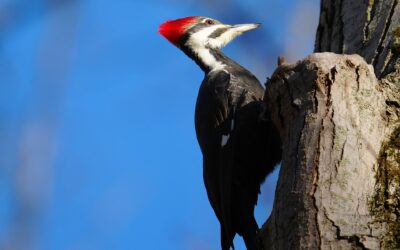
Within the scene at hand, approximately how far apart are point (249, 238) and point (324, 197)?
3.56ft

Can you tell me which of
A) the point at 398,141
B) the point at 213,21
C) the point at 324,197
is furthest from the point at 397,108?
the point at 213,21

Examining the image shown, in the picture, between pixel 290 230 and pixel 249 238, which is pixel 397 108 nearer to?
pixel 290 230

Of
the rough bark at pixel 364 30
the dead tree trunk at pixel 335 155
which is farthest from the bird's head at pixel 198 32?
the dead tree trunk at pixel 335 155

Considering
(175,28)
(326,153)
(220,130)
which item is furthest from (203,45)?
(326,153)

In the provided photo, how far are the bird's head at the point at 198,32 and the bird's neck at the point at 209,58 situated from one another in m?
0.03

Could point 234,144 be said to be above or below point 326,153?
above

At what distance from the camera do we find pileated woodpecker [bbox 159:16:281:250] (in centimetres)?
330

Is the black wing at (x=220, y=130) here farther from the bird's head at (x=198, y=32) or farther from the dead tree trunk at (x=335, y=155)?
the dead tree trunk at (x=335, y=155)

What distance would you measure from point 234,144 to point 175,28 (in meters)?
1.21

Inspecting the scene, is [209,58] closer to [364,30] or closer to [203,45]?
[203,45]

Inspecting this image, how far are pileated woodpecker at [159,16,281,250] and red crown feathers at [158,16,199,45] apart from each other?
1.99ft

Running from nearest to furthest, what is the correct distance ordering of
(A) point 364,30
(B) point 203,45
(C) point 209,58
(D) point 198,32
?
(A) point 364,30 → (C) point 209,58 → (B) point 203,45 → (D) point 198,32

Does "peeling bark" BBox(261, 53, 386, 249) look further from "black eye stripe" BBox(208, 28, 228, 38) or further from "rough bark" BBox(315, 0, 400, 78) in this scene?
"black eye stripe" BBox(208, 28, 228, 38)

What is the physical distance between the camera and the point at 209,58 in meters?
4.11
